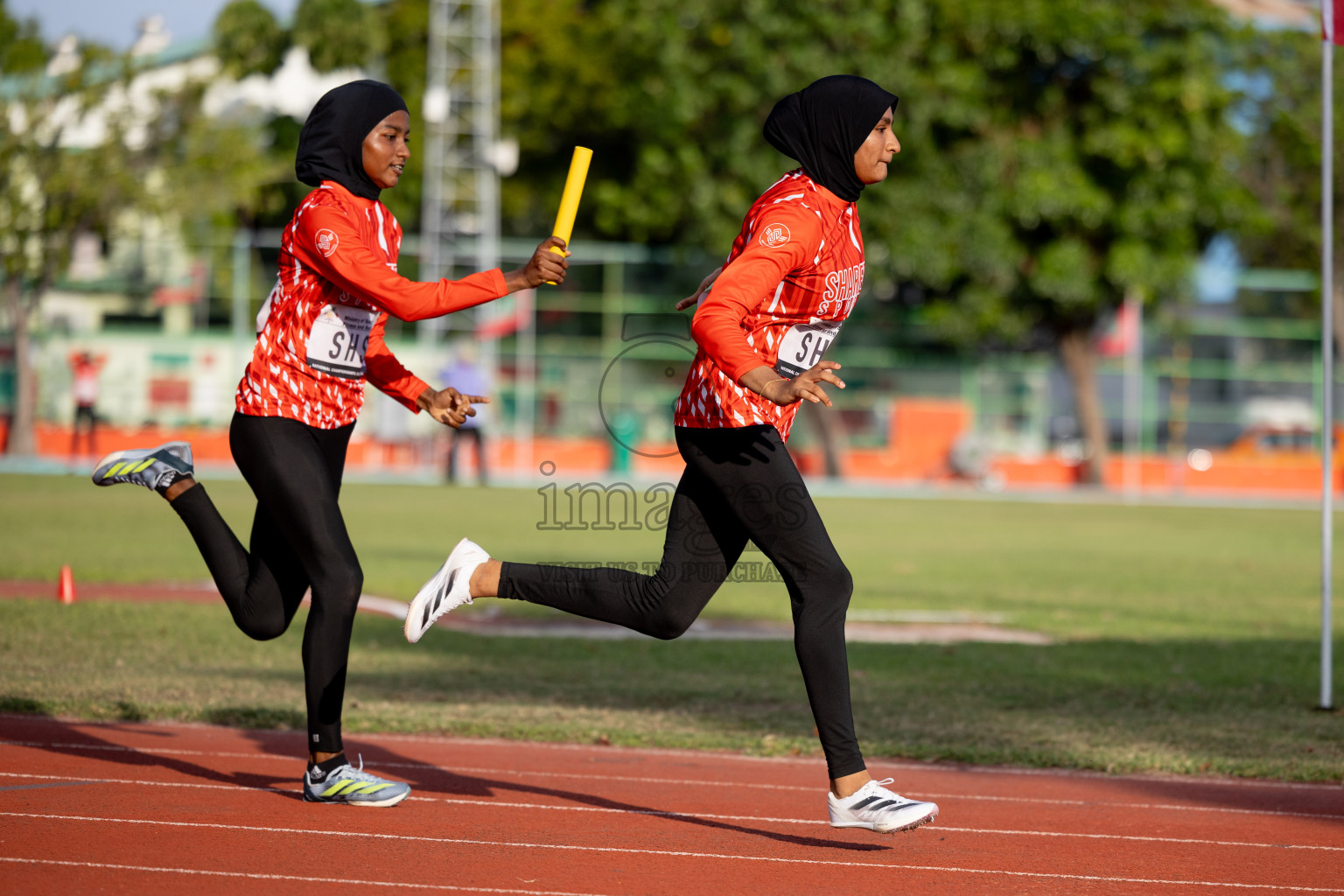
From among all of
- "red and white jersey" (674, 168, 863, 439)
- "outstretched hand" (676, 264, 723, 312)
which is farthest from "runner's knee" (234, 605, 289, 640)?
"outstretched hand" (676, 264, 723, 312)

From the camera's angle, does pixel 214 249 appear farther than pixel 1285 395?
No

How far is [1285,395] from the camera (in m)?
41.6

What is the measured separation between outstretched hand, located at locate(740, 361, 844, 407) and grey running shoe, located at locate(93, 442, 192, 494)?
99.2 inches

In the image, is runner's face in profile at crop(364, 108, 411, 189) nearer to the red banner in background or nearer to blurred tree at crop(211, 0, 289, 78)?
the red banner in background

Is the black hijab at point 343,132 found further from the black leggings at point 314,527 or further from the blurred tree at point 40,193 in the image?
the blurred tree at point 40,193

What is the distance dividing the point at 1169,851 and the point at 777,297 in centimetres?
229

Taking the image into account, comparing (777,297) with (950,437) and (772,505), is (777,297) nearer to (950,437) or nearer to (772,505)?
(772,505)

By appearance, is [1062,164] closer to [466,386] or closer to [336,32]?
[466,386]

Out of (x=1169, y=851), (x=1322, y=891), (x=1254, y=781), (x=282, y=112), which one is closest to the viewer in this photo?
(x=1322, y=891)

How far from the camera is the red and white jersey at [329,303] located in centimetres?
486

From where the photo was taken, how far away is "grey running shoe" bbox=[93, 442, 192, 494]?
5.64 metres

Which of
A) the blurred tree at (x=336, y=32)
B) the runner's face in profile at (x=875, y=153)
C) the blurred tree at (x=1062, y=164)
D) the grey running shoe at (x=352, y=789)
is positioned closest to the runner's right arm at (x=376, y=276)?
the runner's face in profile at (x=875, y=153)

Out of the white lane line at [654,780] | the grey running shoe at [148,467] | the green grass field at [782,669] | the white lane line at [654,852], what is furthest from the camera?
the green grass field at [782,669]

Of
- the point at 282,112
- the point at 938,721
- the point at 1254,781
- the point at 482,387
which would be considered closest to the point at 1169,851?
the point at 1254,781
